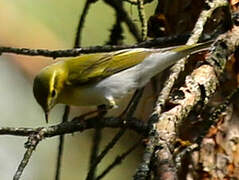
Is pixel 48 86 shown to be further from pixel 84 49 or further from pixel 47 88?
pixel 84 49

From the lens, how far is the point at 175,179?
117 centimetres

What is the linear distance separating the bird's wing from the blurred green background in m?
0.96

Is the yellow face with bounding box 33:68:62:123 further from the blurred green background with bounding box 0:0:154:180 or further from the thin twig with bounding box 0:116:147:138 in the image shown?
the blurred green background with bounding box 0:0:154:180

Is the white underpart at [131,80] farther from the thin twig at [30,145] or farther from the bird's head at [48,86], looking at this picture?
the thin twig at [30,145]

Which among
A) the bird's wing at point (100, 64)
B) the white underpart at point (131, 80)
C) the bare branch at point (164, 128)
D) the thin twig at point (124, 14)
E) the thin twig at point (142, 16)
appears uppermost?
the thin twig at point (124, 14)

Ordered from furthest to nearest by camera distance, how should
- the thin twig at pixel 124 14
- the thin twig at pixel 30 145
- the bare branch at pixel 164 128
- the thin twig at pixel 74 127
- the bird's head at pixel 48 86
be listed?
1. the thin twig at pixel 124 14
2. the bird's head at pixel 48 86
3. the thin twig at pixel 74 127
4. the thin twig at pixel 30 145
5. the bare branch at pixel 164 128

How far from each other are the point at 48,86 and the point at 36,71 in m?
1.21

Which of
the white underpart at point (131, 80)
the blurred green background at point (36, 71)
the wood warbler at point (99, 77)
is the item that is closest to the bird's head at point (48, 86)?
the wood warbler at point (99, 77)

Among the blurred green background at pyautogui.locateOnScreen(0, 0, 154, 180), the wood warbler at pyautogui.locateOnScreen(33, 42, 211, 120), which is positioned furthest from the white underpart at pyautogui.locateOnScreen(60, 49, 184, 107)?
the blurred green background at pyautogui.locateOnScreen(0, 0, 154, 180)

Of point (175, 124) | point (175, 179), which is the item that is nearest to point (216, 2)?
point (175, 124)

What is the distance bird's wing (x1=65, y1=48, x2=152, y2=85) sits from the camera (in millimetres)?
2322

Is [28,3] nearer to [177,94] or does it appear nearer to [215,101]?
[215,101]

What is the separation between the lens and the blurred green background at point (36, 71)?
341 cm

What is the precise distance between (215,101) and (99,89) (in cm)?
42
